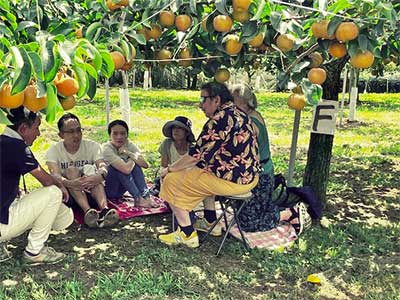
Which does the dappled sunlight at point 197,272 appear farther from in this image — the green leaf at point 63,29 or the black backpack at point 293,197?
the green leaf at point 63,29

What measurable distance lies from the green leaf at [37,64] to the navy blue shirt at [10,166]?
1.34 meters

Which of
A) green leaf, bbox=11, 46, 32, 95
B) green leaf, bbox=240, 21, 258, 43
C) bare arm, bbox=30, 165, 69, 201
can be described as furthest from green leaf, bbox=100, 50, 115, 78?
bare arm, bbox=30, 165, 69, 201

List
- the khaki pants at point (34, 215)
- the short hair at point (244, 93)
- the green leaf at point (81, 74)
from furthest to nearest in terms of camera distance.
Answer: the short hair at point (244, 93)
the khaki pants at point (34, 215)
the green leaf at point (81, 74)

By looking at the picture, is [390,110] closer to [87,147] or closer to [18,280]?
[87,147]

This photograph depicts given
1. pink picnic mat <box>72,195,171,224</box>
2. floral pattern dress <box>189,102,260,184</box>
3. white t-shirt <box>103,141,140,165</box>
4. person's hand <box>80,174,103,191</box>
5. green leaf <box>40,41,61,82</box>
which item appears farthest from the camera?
white t-shirt <box>103,141,140,165</box>

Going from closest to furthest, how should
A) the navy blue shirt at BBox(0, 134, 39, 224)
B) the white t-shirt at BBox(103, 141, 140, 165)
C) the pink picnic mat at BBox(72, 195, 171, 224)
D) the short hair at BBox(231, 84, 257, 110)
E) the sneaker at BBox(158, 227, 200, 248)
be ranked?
the navy blue shirt at BBox(0, 134, 39, 224), the sneaker at BBox(158, 227, 200, 248), the short hair at BBox(231, 84, 257, 110), the pink picnic mat at BBox(72, 195, 171, 224), the white t-shirt at BBox(103, 141, 140, 165)

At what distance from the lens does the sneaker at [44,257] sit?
3209mm

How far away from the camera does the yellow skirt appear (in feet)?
11.1

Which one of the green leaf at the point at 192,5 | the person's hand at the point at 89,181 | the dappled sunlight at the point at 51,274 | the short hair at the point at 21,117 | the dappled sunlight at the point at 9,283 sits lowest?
the dappled sunlight at the point at 9,283

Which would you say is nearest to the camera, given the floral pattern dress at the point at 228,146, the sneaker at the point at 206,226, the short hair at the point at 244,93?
the floral pattern dress at the point at 228,146

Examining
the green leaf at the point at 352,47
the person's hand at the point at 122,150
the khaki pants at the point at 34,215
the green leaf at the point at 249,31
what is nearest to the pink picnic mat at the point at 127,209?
the person's hand at the point at 122,150

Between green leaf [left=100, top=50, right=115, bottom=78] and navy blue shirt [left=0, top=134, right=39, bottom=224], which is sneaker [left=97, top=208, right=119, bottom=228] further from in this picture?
green leaf [left=100, top=50, right=115, bottom=78]

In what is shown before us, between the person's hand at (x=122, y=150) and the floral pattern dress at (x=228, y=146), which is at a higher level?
the floral pattern dress at (x=228, y=146)

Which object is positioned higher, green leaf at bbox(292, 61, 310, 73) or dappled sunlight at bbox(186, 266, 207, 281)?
green leaf at bbox(292, 61, 310, 73)
